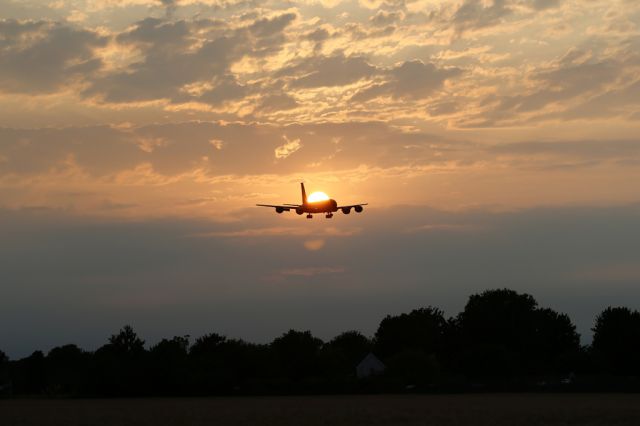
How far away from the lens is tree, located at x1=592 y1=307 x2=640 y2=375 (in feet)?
587

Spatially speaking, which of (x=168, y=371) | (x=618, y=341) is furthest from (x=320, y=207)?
(x=618, y=341)

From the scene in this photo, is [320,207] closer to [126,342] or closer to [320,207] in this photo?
[320,207]

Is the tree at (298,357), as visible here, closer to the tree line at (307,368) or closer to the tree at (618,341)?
the tree line at (307,368)

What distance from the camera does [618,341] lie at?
18450 centimetres

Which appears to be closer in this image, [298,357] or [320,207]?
[320,207]

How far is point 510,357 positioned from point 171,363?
79687mm

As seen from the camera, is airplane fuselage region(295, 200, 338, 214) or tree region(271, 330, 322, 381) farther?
tree region(271, 330, 322, 381)

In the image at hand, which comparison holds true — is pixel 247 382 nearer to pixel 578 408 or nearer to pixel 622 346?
pixel 578 408

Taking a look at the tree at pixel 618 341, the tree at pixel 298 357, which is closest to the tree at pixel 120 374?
the tree at pixel 298 357

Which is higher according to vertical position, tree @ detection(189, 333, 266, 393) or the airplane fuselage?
the airplane fuselage

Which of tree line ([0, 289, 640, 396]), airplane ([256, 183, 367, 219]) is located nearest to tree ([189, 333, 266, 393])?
tree line ([0, 289, 640, 396])

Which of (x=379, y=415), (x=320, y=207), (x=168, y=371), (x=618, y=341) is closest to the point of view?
(x=379, y=415)

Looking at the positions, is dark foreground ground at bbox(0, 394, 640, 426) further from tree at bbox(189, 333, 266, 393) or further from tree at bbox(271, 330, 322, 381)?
tree at bbox(271, 330, 322, 381)

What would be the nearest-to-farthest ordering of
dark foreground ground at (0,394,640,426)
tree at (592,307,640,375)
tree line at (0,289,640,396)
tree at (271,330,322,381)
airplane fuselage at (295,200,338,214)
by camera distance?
dark foreground ground at (0,394,640,426) < airplane fuselage at (295,200,338,214) < tree line at (0,289,640,396) < tree at (271,330,322,381) < tree at (592,307,640,375)
